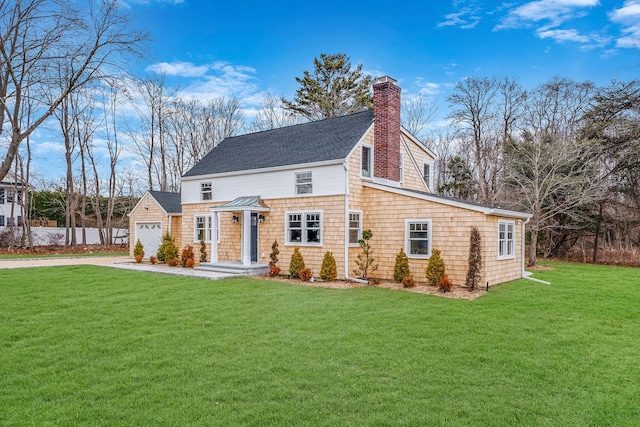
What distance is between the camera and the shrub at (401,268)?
13016 millimetres

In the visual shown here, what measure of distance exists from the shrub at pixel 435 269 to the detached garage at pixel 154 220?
13.5m

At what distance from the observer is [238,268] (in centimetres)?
1538

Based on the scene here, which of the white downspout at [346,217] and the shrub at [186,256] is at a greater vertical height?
the white downspout at [346,217]

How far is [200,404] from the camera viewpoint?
424 centimetres

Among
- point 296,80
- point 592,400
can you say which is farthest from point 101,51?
point 296,80

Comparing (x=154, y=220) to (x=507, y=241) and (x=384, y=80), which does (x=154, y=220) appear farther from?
(x=507, y=241)

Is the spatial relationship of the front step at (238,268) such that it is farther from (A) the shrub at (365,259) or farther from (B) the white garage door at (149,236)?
(B) the white garage door at (149,236)

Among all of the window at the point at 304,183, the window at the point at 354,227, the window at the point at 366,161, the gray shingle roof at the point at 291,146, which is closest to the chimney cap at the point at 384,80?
the gray shingle roof at the point at 291,146

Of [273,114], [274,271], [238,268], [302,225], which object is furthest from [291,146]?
[273,114]

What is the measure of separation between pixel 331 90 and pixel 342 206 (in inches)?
843

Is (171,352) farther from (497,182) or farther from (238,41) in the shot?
(497,182)

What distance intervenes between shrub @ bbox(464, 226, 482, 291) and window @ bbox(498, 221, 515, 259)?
187cm

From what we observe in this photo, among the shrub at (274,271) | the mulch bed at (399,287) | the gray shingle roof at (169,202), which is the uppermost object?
the gray shingle roof at (169,202)

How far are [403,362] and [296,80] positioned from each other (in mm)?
31094
